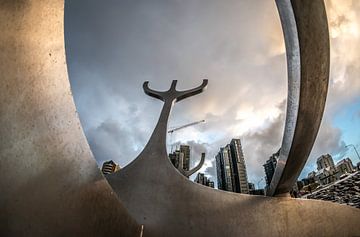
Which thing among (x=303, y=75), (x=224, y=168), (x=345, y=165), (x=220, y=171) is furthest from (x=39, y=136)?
(x=345, y=165)

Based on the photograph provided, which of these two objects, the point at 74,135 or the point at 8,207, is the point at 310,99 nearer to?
the point at 74,135

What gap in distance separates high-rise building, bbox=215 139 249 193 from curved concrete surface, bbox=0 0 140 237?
3742cm

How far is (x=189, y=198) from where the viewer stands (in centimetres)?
510

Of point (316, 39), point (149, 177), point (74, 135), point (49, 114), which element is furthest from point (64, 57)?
point (149, 177)

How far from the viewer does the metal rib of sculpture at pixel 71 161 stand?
1.56 metres

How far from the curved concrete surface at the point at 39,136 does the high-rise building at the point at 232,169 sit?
123ft

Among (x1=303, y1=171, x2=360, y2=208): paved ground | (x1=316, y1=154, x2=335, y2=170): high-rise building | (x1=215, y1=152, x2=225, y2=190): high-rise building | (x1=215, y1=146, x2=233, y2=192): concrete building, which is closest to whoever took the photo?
(x1=303, y1=171, x2=360, y2=208): paved ground

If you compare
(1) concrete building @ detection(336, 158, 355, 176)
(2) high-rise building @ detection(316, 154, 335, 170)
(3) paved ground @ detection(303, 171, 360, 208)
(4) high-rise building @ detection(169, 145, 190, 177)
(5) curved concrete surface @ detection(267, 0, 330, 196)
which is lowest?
(5) curved concrete surface @ detection(267, 0, 330, 196)

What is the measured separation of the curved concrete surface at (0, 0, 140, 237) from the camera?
4.99ft

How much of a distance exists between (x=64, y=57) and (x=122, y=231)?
7.48 feet

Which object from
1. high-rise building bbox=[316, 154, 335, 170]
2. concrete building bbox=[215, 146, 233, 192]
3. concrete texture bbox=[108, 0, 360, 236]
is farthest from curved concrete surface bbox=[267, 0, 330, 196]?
Answer: high-rise building bbox=[316, 154, 335, 170]

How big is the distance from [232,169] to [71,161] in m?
41.0

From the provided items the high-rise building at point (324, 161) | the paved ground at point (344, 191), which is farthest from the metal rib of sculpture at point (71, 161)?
the high-rise building at point (324, 161)

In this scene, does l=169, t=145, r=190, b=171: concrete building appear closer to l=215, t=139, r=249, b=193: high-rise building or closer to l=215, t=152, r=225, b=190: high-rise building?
l=215, t=152, r=225, b=190: high-rise building
